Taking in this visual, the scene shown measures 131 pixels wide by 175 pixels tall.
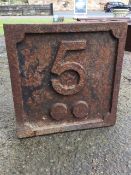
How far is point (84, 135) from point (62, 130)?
0.59 feet

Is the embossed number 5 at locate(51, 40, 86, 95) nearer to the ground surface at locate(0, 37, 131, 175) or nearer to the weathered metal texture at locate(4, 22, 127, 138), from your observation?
the weathered metal texture at locate(4, 22, 127, 138)

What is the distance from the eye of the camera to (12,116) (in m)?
2.33

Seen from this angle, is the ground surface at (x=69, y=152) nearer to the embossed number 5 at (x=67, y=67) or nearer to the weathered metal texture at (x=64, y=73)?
the weathered metal texture at (x=64, y=73)

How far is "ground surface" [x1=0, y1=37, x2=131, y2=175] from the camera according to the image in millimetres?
1643

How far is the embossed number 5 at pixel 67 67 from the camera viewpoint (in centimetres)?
176

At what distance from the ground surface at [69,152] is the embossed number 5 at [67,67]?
378 mm

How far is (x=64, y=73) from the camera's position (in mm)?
A: 1877

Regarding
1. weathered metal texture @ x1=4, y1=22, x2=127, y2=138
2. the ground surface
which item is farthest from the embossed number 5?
the ground surface

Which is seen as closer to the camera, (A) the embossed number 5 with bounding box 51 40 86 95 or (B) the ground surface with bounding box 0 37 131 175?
(B) the ground surface with bounding box 0 37 131 175

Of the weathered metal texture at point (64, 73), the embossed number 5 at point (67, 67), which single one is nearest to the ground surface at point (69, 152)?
the weathered metal texture at point (64, 73)

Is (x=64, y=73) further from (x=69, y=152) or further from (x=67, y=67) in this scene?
(x=69, y=152)

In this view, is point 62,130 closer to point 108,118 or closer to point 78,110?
point 78,110

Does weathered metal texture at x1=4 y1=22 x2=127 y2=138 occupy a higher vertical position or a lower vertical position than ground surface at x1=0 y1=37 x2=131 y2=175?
higher

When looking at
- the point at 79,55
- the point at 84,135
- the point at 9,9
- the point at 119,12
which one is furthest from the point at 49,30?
the point at 9,9
